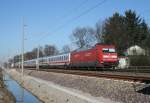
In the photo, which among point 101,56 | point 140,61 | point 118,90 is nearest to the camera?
point 118,90

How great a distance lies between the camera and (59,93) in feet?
75.5

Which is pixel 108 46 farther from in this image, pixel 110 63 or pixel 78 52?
pixel 78 52

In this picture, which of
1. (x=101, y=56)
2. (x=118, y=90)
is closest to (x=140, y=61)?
(x=101, y=56)

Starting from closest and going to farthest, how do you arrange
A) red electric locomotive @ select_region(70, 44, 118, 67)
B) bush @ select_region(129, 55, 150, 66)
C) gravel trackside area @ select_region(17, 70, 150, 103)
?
gravel trackside area @ select_region(17, 70, 150, 103)
red electric locomotive @ select_region(70, 44, 118, 67)
bush @ select_region(129, 55, 150, 66)

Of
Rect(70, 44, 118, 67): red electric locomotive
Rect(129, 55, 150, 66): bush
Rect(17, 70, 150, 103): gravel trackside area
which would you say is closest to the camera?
Rect(17, 70, 150, 103): gravel trackside area

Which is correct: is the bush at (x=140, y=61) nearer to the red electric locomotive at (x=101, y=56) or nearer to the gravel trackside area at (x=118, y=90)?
the red electric locomotive at (x=101, y=56)

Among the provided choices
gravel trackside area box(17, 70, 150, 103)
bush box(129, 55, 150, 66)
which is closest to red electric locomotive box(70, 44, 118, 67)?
bush box(129, 55, 150, 66)

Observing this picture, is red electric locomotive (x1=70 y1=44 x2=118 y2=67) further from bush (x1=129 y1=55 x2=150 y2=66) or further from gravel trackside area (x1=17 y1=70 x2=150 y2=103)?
gravel trackside area (x1=17 y1=70 x2=150 y2=103)

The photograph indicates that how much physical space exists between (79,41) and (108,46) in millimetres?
75019

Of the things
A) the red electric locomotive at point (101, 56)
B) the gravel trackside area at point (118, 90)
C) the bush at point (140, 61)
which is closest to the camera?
the gravel trackside area at point (118, 90)

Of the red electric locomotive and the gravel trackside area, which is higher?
the red electric locomotive

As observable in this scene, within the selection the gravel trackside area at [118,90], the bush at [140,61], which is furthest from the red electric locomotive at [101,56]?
the gravel trackside area at [118,90]

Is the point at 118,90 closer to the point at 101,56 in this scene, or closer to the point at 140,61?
the point at 101,56

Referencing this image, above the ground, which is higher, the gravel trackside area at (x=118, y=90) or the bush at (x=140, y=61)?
the bush at (x=140, y=61)
